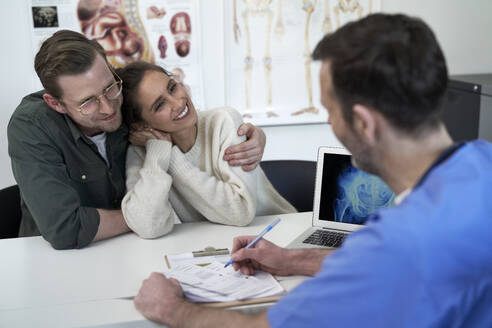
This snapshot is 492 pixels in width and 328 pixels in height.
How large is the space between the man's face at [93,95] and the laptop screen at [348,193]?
2.40ft

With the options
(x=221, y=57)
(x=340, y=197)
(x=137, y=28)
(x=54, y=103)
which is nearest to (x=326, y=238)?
(x=340, y=197)

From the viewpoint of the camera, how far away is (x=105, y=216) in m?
1.68

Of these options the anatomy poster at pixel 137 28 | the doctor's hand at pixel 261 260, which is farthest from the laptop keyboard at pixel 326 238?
the anatomy poster at pixel 137 28

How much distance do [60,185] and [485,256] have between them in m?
1.28

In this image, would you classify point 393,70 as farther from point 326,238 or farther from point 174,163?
point 174,163

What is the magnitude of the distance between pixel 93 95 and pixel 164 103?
0.25 meters

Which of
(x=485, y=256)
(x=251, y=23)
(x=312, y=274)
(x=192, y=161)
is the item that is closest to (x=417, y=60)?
(x=485, y=256)

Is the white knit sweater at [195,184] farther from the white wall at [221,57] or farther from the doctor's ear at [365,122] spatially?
the white wall at [221,57]

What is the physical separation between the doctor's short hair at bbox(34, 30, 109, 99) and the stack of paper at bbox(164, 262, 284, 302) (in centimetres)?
73

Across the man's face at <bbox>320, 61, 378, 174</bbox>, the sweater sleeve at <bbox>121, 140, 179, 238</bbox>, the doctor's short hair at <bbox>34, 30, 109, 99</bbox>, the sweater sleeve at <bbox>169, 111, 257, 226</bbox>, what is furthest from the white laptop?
the doctor's short hair at <bbox>34, 30, 109, 99</bbox>

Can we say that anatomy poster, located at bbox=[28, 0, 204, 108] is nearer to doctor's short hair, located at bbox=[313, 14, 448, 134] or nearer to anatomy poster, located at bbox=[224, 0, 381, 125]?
anatomy poster, located at bbox=[224, 0, 381, 125]

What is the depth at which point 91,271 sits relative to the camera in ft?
4.86

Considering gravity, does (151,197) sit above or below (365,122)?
below

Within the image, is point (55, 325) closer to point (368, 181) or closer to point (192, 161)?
point (192, 161)
